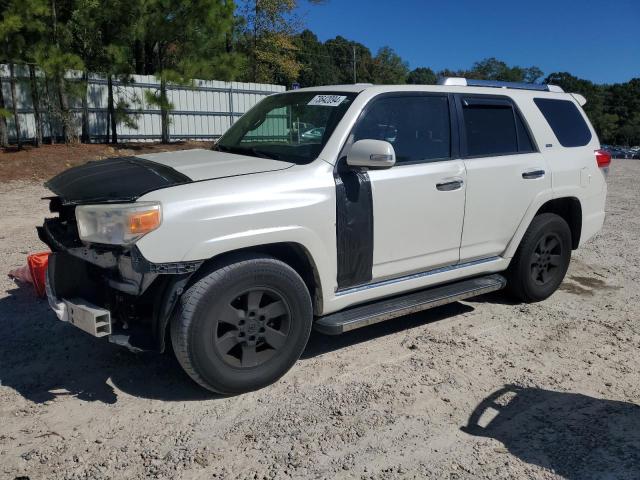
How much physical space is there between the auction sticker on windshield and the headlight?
64.7 inches

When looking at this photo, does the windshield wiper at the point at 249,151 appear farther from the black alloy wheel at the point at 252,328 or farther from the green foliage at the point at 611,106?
the green foliage at the point at 611,106

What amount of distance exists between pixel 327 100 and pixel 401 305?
1.61 m

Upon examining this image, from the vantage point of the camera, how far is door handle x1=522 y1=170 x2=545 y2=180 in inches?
196

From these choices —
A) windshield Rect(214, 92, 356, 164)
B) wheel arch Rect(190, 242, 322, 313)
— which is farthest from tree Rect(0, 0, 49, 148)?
wheel arch Rect(190, 242, 322, 313)

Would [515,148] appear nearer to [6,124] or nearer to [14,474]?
[14,474]

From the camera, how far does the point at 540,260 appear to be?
541 centimetres

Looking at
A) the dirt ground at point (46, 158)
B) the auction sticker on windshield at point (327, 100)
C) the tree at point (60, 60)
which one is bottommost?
the dirt ground at point (46, 158)

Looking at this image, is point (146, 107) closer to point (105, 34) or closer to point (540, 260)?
point (105, 34)

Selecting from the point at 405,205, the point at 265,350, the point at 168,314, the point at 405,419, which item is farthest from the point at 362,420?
the point at 405,205

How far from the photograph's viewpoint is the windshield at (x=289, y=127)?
405 centimetres

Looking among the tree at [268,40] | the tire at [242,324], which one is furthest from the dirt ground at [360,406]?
the tree at [268,40]

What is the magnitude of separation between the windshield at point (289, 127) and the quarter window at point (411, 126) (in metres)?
0.22

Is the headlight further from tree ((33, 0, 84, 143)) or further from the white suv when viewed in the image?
tree ((33, 0, 84, 143))

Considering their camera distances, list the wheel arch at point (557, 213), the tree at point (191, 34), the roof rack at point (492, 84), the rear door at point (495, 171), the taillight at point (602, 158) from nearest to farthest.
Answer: the rear door at point (495, 171), the roof rack at point (492, 84), the wheel arch at point (557, 213), the taillight at point (602, 158), the tree at point (191, 34)
